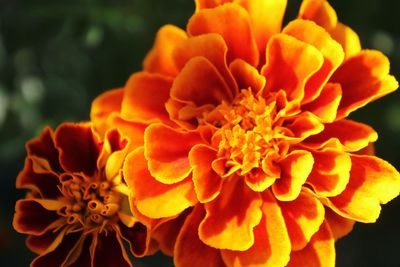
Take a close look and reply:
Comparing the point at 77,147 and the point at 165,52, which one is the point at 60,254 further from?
the point at 165,52

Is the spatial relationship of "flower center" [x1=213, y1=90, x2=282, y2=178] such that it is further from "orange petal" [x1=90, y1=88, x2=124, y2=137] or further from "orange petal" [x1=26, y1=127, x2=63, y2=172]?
"orange petal" [x1=26, y1=127, x2=63, y2=172]

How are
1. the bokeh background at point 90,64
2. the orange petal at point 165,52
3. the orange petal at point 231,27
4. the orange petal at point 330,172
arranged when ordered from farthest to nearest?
the bokeh background at point 90,64 → the orange petal at point 165,52 → the orange petal at point 231,27 → the orange petal at point 330,172

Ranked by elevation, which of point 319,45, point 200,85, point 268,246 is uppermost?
point 319,45

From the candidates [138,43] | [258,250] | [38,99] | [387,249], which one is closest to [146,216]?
[258,250]

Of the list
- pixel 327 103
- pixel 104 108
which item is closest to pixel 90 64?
pixel 104 108

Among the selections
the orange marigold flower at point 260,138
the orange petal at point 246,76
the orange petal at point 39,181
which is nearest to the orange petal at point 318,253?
the orange marigold flower at point 260,138

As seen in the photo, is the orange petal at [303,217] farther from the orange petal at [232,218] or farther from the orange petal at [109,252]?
the orange petal at [109,252]

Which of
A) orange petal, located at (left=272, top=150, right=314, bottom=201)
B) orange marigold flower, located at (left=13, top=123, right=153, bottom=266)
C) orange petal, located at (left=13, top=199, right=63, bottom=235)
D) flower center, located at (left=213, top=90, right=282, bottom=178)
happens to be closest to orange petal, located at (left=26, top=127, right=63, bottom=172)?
orange marigold flower, located at (left=13, top=123, right=153, bottom=266)
